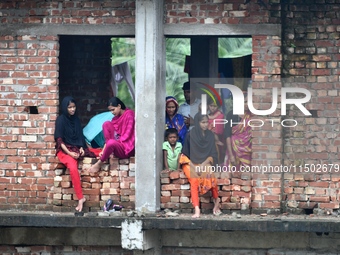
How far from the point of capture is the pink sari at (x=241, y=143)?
43.9 feet

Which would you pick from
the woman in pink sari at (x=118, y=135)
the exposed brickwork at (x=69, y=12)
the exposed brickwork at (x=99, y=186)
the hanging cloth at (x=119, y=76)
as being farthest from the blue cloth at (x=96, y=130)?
the hanging cloth at (x=119, y=76)

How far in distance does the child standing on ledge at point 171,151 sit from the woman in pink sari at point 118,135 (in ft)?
1.35

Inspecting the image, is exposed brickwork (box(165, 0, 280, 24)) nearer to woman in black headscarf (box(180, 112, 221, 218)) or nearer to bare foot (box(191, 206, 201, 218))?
woman in black headscarf (box(180, 112, 221, 218))

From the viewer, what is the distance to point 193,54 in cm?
1575

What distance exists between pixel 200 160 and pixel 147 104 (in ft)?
3.02

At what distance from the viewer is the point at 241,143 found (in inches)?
529

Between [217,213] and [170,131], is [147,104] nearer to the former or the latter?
[170,131]

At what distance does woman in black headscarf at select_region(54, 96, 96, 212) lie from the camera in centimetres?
1338

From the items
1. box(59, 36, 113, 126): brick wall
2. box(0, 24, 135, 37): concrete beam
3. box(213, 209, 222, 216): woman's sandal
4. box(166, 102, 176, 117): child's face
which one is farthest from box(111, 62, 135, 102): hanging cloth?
box(213, 209, 222, 216): woman's sandal

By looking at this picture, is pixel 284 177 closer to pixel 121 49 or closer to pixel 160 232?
pixel 160 232

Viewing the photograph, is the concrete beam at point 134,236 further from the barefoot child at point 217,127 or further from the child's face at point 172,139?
the barefoot child at point 217,127

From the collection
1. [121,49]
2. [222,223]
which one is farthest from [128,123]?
[121,49]

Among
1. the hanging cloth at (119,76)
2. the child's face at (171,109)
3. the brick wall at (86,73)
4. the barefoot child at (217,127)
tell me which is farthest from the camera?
the hanging cloth at (119,76)

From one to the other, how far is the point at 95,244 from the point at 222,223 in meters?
1.69
